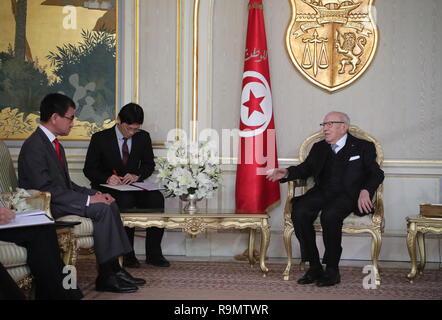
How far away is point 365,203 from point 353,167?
1.43 feet

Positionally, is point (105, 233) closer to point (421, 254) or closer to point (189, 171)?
point (189, 171)

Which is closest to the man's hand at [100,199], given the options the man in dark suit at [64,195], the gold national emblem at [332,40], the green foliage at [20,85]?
the man in dark suit at [64,195]

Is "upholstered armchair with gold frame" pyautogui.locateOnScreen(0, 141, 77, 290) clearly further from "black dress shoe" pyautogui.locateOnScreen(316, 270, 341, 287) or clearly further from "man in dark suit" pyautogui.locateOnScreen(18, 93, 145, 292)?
"black dress shoe" pyautogui.locateOnScreen(316, 270, 341, 287)

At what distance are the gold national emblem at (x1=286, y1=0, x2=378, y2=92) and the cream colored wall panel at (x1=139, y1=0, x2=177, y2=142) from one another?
50.9 inches

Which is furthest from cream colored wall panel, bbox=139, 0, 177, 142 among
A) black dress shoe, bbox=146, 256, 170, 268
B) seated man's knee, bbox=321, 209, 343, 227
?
seated man's knee, bbox=321, 209, 343, 227

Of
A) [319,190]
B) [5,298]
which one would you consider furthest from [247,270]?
[5,298]

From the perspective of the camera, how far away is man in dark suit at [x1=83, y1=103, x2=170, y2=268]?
5.42m

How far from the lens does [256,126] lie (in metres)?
5.86

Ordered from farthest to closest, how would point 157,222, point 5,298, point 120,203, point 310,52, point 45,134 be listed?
1. point 310,52
2. point 120,203
3. point 157,222
4. point 45,134
5. point 5,298

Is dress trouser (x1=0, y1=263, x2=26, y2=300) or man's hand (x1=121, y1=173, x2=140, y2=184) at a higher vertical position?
man's hand (x1=121, y1=173, x2=140, y2=184)

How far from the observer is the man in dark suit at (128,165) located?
17.8 ft

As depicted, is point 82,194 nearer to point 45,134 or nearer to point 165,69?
point 45,134

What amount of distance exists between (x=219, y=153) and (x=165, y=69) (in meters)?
1.09

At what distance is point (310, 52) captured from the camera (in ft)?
20.0
